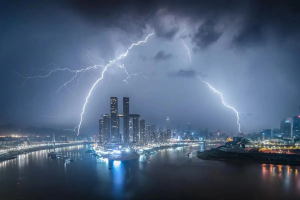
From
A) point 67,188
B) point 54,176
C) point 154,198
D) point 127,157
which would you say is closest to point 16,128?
Answer: point 127,157

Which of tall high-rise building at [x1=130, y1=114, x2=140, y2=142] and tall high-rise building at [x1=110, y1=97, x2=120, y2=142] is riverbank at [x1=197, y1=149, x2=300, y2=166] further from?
tall high-rise building at [x1=130, y1=114, x2=140, y2=142]

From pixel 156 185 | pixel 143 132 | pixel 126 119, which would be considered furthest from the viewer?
pixel 143 132

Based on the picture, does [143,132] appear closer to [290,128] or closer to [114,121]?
[114,121]

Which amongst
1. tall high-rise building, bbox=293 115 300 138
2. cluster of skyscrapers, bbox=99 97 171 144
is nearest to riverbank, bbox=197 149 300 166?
cluster of skyscrapers, bbox=99 97 171 144

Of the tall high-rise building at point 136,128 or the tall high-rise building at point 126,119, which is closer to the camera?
the tall high-rise building at point 126,119

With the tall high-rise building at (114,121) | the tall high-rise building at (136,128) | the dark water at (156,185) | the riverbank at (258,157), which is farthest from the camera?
the tall high-rise building at (136,128)

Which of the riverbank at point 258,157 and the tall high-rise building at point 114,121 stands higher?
the tall high-rise building at point 114,121

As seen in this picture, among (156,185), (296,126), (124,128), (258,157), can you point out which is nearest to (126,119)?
(124,128)

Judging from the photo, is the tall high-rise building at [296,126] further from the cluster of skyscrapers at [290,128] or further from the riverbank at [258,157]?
the riverbank at [258,157]

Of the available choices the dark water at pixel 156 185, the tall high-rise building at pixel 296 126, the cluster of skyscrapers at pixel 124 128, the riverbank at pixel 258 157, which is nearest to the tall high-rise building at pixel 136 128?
the cluster of skyscrapers at pixel 124 128
